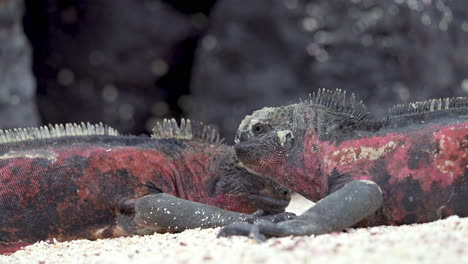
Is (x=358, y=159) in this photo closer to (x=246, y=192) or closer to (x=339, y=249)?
(x=339, y=249)

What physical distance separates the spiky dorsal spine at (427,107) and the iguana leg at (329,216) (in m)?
0.64

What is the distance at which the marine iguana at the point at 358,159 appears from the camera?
286cm

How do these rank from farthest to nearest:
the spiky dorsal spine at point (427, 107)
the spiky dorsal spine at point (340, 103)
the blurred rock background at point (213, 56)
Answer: the blurred rock background at point (213, 56), the spiky dorsal spine at point (340, 103), the spiky dorsal spine at point (427, 107)

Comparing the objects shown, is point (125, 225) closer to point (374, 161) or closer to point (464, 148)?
point (374, 161)

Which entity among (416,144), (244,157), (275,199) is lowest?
(275,199)

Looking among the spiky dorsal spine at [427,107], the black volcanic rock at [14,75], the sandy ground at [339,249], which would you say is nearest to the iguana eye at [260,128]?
the spiky dorsal spine at [427,107]

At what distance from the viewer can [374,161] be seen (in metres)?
3.25

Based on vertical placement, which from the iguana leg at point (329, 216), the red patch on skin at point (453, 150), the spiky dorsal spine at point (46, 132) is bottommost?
the spiky dorsal spine at point (46, 132)

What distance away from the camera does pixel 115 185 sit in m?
4.59

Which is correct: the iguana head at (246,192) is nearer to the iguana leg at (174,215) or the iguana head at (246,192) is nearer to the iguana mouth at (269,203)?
the iguana mouth at (269,203)

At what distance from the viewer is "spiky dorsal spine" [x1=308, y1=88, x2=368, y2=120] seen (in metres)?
3.51

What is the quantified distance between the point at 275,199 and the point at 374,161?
155 centimetres

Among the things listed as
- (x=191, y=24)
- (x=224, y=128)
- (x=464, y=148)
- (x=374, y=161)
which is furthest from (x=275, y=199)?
(x=191, y=24)

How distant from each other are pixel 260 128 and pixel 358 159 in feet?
2.20
